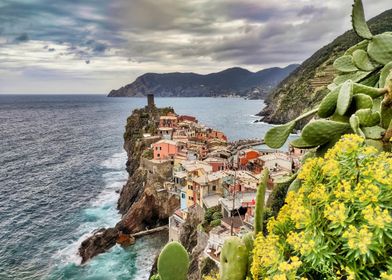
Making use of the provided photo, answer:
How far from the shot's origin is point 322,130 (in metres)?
4.09

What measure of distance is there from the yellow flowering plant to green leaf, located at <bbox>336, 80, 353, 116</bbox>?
1168mm

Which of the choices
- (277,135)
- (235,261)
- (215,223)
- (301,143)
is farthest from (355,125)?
(215,223)

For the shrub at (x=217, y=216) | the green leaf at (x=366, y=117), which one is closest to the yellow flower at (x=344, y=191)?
the green leaf at (x=366, y=117)

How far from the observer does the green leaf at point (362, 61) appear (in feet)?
17.9

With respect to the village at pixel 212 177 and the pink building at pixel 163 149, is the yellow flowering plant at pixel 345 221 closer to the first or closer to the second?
the village at pixel 212 177

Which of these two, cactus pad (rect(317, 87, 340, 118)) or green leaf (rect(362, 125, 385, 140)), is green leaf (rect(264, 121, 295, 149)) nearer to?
cactus pad (rect(317, 87, 340, 118))

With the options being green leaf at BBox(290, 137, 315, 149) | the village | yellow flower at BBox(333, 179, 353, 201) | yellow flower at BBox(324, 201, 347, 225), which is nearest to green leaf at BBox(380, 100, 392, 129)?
green leaf at BBox(290, 137, 315, 149)

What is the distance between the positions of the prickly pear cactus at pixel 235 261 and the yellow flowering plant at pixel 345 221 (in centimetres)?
95

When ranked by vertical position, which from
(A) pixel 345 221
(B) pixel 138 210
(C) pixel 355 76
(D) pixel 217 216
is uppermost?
(C) pixel 355 76

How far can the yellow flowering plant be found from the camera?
7.80 feet

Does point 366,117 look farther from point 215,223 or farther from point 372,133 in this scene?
point 215,223

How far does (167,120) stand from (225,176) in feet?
121

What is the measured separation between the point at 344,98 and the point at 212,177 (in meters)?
27.5

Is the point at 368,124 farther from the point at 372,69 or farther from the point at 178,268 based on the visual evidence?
the point at 178,268
